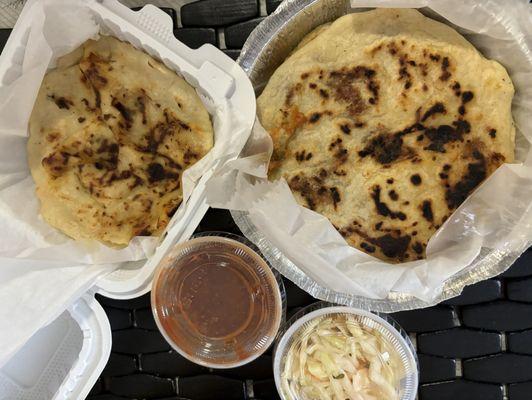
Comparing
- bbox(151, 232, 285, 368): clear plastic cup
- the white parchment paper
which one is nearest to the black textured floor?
bbox(151, 232, 285, 368): clear plastic cup

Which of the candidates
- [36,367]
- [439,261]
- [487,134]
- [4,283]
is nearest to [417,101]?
[487,134]

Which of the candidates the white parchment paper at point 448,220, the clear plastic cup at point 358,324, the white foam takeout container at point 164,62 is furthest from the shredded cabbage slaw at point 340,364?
the white foam takeout container at point 164,62

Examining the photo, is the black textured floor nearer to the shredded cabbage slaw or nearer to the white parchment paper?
the shredded cabbage slaw

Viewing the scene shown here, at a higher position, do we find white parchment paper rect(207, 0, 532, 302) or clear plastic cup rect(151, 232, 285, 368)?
white parchment paper rect(207, 0, 532, 302)

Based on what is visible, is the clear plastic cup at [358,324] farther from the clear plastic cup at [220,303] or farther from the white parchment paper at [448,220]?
the white parchment paper at [448,220]

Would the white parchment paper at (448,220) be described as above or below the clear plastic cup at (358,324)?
above

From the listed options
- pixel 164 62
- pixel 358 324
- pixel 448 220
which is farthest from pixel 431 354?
pixel 164 62

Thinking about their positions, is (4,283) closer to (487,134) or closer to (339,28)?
(339,28)

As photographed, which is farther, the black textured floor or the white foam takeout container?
the black textured floor
